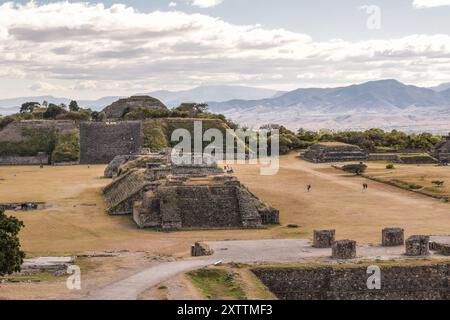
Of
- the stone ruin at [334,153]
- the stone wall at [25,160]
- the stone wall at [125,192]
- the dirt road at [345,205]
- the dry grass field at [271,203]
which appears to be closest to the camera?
the dry grass field at [271,203]

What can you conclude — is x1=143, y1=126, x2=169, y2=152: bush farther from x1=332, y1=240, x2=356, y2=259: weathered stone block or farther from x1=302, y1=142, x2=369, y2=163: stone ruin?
x1=332, y1=240, x2=356, y2=259: weathered stone block

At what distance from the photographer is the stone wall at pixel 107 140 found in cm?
9575

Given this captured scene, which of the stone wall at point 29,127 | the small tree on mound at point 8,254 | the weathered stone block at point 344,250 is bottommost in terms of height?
the weathered stone block at point 344,250

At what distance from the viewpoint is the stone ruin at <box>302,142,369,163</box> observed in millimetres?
89169

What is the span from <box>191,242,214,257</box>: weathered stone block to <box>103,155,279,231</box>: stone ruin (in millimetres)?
9537

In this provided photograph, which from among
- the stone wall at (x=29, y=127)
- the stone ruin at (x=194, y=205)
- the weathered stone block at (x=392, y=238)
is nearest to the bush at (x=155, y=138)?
the stone wall at (x=29, y=127)

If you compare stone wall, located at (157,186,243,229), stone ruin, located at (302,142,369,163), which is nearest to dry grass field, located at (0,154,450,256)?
stone wall, located at (157,186,243,229)

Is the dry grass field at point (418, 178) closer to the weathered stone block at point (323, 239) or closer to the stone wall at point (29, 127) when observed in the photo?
the weathered stone block at point (323, 239)

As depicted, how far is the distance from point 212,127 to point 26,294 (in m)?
81.9

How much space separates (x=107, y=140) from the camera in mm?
98562

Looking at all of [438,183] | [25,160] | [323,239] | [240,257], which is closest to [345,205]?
[438,183]

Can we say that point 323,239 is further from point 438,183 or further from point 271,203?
point 438,183

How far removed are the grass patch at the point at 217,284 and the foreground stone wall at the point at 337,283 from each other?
59.9 inches
